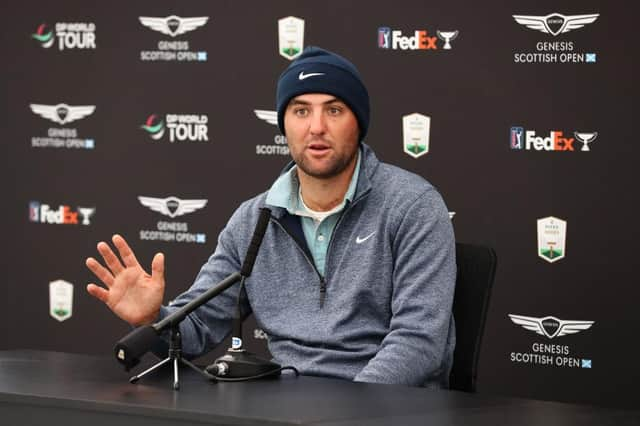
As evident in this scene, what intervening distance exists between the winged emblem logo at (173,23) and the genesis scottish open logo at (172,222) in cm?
72

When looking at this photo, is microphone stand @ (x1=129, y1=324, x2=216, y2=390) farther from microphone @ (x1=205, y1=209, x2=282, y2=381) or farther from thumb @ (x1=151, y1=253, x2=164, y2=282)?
thumb @ (x1=151, y1=253, x2=164, y2=282)

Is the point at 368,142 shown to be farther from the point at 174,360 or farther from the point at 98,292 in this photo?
the point at 174,360

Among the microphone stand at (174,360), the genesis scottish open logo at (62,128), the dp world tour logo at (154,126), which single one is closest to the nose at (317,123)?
the microphone stand at (174,360)

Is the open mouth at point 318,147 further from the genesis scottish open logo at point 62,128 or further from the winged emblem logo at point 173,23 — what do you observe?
the genesis scottish open logo at point 62,128

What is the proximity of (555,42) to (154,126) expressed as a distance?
1770 millimetres

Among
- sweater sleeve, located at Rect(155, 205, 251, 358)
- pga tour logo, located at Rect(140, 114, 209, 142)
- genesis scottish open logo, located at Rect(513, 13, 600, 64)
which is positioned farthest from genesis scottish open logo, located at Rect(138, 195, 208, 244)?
sweater sleeve, located at Rect(155, 205, 251, 358)

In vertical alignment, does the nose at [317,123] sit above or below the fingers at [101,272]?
above

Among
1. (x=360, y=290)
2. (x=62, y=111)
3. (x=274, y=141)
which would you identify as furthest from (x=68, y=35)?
(x=360, y=290)

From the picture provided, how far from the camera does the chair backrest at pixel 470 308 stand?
2457 millimetres

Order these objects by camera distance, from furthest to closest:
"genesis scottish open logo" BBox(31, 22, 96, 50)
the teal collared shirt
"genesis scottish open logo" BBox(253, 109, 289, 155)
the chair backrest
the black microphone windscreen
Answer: "genesis scottish open logo" BBox(31, 22, 96, 50), "genesis scottish open logo" BBox(253, 109, 289, 155), the teal collared shirt, the chair backrest, the black microphone windscreen

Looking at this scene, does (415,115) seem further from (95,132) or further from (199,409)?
(199,409)

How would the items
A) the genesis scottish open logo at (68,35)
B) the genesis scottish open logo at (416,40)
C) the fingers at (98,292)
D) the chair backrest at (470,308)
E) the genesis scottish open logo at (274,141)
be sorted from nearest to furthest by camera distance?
the fingers at (98,292) < the chair backrest at (470,308) < the genesis scottish open logo at (416,40) < the genesis scottish open logo at (274,141) < the genesis scottish open logo at (68,35)

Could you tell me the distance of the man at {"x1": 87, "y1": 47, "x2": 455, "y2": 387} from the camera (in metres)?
2.31

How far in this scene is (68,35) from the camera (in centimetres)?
450
